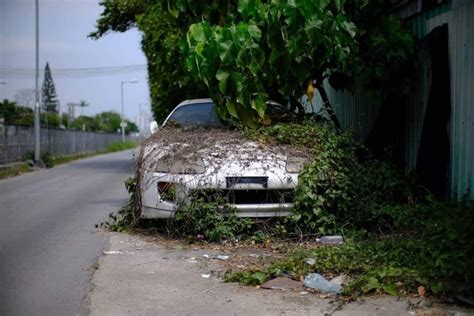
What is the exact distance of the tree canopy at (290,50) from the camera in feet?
22.9

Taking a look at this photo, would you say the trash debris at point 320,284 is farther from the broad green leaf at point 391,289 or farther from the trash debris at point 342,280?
the broad green leaf at point 391,289

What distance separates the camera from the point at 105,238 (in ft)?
23.3

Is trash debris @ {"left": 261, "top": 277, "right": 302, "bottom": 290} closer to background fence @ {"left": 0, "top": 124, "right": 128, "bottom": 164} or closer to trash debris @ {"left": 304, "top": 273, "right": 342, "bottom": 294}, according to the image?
trash debris @ {"left": 304, "top": 273, "right": 342, "bottom": 294}

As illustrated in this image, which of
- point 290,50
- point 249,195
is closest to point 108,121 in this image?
point 290,50

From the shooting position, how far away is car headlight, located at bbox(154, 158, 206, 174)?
6.57 metres

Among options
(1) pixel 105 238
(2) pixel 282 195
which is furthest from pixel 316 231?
(1) pixel 105 238

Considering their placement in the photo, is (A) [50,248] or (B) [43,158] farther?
(B) [43,158]

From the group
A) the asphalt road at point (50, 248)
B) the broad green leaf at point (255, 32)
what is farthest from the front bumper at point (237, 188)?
the broad green leaf at point (255, 32)

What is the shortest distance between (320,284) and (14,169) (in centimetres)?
1959

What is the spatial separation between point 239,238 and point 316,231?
827 mm

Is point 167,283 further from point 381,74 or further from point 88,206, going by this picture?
point 88,206

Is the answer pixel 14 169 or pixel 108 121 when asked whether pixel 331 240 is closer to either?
pixel 14 169

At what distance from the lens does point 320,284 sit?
484cm

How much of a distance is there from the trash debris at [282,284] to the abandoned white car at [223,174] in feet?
5.20
